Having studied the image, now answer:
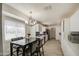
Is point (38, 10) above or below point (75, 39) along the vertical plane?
above

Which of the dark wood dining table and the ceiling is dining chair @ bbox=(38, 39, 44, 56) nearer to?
the dark wood dining table

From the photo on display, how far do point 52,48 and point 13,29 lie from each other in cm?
87

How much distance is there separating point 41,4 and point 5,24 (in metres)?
0.75

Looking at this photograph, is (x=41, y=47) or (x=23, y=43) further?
(x=41, y=47)

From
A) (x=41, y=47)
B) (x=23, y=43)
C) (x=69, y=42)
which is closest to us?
(x=23, y=43)

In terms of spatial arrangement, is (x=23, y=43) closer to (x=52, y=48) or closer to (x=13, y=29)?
(x=13, y=29)

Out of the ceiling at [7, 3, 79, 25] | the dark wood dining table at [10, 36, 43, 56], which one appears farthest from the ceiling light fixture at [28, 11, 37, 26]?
the dark wood dining table at [10, 36, 43, 56]

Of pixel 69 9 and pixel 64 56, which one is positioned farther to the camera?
pixel 69 9

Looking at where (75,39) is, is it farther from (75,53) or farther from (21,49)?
(21,49)

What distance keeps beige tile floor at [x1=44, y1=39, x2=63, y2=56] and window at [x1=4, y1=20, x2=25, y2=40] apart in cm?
55

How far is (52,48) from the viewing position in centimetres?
186

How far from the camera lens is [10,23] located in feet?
5.42

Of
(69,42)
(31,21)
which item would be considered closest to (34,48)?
(31,21)

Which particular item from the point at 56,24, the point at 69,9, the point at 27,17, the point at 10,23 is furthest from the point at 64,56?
the point at 10,23
